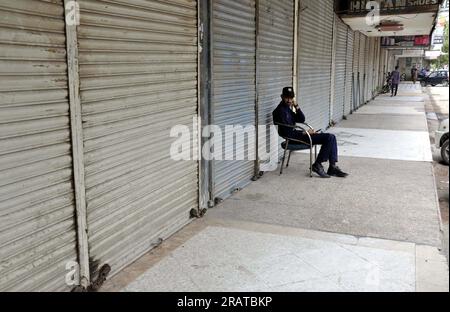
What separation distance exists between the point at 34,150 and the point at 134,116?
1079 millimetres

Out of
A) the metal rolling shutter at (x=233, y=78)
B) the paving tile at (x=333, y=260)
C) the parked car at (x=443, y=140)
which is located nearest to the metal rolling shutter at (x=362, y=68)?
the parked car at (x=443, y=140)

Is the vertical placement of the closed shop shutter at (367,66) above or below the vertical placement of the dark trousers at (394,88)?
above

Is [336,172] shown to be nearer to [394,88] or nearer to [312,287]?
[312,287]

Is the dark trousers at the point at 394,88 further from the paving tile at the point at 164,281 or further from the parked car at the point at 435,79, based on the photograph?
the paving tile at the point at 164,281

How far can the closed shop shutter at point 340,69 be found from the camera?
495 inches

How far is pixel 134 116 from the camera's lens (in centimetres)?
370

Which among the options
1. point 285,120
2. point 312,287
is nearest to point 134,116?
point 312,287

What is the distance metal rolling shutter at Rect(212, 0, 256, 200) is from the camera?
17.1 feet

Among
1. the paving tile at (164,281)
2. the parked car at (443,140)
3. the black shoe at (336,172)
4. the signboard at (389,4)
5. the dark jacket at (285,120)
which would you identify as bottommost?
the paving tile at (164,281)

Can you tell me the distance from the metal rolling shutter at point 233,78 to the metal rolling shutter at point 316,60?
255 cm

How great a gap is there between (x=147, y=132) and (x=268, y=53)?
349cm

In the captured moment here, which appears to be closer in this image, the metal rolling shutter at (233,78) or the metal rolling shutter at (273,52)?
the metal rolling shutter at (233,78)

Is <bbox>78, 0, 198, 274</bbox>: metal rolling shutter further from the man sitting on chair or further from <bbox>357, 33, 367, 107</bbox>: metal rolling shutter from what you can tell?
<bbox>357, 33, 367, 107</bbox>: metal rolling shutter

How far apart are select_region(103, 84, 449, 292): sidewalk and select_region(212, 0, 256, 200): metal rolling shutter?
0.81ft
